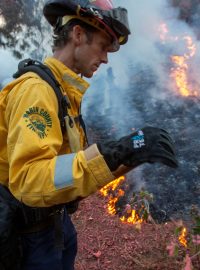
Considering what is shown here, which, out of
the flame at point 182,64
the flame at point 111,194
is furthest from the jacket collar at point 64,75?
the flame at point 182,64

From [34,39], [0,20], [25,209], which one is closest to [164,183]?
[25,209]

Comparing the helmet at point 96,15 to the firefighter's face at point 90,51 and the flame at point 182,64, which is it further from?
the flame at point 182,64

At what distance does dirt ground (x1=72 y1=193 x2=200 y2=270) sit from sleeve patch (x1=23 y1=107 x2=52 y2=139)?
2.55m

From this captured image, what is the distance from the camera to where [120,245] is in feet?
14.7

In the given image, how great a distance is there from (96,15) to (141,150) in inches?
37.9

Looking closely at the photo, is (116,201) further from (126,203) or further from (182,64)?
(182,64)

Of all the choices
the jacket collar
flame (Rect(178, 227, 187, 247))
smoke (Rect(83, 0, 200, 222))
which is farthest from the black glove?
smoke (Rect(83, 0, 200, 222))

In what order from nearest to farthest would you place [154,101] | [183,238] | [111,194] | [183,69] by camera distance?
[183,238] < [111,194] < [154,101] < [183,69]

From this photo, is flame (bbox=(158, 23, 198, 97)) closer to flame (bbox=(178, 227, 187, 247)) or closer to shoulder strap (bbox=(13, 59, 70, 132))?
flame (bbox=(178, 227, 187, 247))

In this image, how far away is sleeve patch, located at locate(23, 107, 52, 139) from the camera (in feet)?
5.62

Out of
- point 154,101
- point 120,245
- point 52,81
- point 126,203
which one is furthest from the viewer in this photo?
point 154,101

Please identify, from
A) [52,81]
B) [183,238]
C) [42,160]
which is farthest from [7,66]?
[42,160]

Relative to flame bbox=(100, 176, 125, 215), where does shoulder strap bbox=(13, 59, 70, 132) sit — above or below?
above

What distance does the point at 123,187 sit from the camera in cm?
590
